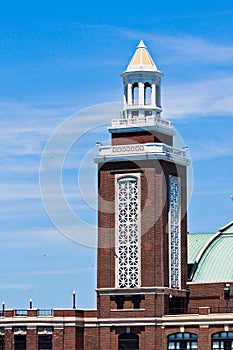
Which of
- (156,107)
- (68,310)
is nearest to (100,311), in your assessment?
(68,310)

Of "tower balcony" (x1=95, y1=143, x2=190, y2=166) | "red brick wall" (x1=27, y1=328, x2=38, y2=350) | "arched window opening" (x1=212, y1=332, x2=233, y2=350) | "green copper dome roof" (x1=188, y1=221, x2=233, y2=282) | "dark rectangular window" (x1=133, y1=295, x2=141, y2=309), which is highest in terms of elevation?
"tower balcony" (x1=95, y1=143, x2=190, y2=166)

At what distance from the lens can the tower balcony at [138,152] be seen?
124938mm

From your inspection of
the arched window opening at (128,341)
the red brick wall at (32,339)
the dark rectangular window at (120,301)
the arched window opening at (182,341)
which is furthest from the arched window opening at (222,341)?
the red brick wall at (32,339)

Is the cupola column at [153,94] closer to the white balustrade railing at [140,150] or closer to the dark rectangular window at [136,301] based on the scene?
the white balustrade railing at [140,150]

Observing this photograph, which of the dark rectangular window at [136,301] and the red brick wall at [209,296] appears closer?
the dark rectangular window at [136,301]

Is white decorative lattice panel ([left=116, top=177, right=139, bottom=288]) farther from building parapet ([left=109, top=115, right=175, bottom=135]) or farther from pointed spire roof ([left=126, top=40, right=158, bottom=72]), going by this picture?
pointed spire roof ([left=126, top=40, right=158, bottom=72])

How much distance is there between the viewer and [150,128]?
413 feet

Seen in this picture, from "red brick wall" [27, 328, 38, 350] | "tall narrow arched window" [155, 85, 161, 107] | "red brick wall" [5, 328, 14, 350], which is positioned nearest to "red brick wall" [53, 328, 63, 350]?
"red brick wall" [27, 328, 38, 350]

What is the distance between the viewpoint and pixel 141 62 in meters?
128

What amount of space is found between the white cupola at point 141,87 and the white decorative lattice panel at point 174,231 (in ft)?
22.2

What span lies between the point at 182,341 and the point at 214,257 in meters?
12.9

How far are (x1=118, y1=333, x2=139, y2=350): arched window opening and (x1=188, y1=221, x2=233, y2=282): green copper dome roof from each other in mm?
9988

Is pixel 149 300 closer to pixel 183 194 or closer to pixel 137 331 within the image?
pixel 137 331

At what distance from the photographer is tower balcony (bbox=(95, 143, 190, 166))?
124938 millimetres
